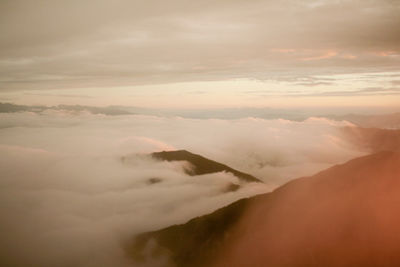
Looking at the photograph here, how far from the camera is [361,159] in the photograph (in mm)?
118688

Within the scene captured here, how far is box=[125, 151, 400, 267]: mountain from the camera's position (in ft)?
264

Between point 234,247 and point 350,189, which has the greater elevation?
point 350,189

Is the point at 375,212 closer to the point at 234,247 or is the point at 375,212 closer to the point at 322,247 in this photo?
the point at 322,247

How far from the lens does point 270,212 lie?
351 feet

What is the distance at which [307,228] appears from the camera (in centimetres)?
9238

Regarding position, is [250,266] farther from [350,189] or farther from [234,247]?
[350,189]

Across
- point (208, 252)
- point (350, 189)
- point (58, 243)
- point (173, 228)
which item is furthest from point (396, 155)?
point (58, 243)

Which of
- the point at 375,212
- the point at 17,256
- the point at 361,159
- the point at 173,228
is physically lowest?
the point at 17,256

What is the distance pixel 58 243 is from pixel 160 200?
220ft

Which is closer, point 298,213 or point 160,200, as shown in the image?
point 298,213

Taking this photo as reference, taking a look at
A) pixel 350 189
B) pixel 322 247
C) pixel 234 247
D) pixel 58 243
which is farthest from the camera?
pixel 58 243

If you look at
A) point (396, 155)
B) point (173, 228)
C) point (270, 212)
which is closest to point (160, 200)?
point (173, 228)

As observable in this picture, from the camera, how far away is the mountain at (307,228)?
80450 mm

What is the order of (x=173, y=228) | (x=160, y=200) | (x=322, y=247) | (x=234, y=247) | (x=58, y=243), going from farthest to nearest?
(x=160, y=200) < (x=58, y=243) < (x=173, y=228) < (x=234, y=247) < (x=322, y=247)
